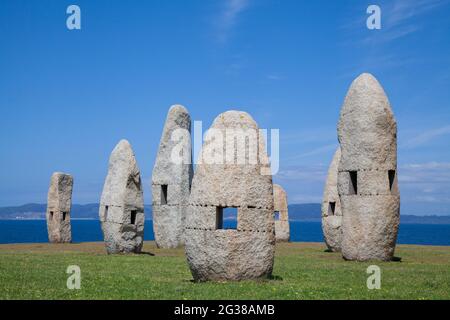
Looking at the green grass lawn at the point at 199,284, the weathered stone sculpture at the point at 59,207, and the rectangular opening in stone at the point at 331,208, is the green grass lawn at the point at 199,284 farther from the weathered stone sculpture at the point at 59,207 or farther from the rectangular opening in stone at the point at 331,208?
the weathered stone sculpture at the point at 59,207

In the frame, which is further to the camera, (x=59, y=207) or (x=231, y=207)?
(x=59, y=207)

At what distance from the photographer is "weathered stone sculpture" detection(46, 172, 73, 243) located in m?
37.6

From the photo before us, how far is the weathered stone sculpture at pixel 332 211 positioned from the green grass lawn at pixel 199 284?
7.92 metres

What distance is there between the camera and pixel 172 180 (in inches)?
1289

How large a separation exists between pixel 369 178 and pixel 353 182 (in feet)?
3.24

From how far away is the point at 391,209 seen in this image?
22.4 meters

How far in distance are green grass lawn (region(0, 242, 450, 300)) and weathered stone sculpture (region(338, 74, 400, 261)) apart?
1.04 metres

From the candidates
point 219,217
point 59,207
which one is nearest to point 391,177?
point 219,217

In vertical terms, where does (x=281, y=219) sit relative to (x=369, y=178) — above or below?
below

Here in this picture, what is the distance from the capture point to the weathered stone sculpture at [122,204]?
1018 inches

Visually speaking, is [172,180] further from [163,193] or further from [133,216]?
[133,216]

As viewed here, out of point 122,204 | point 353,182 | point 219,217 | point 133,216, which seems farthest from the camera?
point 133,216
